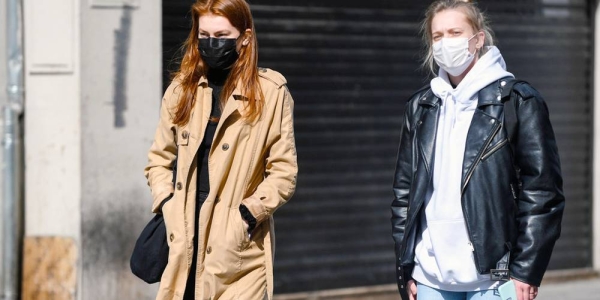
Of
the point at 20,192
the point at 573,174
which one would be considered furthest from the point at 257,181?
the point at 573,174

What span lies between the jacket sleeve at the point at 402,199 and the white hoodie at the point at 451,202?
0.07 m

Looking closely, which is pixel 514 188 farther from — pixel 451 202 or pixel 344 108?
pixel 344 108

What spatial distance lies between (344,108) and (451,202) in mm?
4059

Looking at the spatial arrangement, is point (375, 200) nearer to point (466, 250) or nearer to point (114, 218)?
point (114, 218)

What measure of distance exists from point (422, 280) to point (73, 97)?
3508 mm

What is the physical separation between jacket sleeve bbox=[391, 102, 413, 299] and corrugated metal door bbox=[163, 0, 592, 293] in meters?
3.43

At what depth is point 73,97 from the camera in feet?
21.8

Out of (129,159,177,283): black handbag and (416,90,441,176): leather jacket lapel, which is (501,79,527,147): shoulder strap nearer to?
(416,90,441,176): leather jacket lapel

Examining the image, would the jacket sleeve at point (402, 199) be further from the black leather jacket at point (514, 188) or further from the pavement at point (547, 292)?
the pavement at point (547, 292)

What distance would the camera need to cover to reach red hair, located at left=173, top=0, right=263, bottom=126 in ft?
12.8

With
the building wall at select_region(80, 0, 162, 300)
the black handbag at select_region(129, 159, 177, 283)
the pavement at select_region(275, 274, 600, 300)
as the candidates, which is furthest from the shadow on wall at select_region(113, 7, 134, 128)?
the black handbag at select_region(129, 159, 177, 283)

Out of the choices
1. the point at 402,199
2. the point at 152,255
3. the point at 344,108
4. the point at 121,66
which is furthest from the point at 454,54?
the point at 344,108

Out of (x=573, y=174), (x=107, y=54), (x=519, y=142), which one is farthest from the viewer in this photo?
(x=573, y=174)

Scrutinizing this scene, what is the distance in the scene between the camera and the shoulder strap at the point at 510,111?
145 inches
